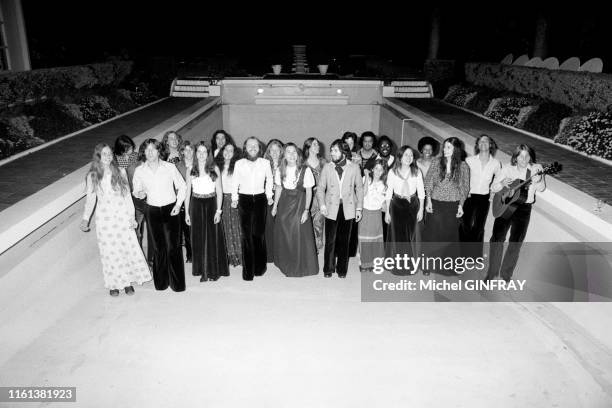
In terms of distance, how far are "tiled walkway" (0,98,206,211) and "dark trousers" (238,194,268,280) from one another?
9.59 feet

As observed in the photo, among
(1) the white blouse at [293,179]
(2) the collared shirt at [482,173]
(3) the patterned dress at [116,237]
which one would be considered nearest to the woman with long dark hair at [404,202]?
(2) the collared shirt at [482,173]

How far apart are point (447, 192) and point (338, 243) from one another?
5.00ft

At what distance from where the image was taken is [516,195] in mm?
5188

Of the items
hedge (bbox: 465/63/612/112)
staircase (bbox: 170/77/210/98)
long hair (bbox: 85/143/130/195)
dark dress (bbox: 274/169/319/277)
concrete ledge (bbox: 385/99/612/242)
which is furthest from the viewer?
staircase (bbox: 170/77/210/98)

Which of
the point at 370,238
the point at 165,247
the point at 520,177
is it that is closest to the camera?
the point at 520,177

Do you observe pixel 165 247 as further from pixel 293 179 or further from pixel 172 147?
pixel 293 179

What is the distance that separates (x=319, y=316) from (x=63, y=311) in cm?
287

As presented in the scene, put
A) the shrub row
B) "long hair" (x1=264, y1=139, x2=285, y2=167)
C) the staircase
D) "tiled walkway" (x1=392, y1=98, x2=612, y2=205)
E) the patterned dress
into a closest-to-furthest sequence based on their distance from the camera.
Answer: the patterned dress → "long hair" (x1=264, y1=139, x2=285, y2=167) → "tiled walkway" (x1=392, y1=98, x2=612, y2=205) → the shrub row → the staircase

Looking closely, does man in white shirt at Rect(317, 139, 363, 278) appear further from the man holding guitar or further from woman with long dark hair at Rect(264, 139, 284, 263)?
the man holding guitar

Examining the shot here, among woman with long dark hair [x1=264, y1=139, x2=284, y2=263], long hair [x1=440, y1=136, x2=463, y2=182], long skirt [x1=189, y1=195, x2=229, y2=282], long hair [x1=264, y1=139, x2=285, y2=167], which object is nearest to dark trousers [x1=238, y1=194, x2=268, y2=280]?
long skirt [x1=189, y1=195, x2=229, y2=282]

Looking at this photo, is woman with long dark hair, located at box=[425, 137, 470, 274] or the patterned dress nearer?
the patterned dress

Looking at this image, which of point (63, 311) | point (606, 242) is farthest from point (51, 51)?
point (606, 242)

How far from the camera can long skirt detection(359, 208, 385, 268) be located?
19.8ft

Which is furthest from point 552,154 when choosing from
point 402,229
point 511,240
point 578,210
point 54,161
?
point 54,161
